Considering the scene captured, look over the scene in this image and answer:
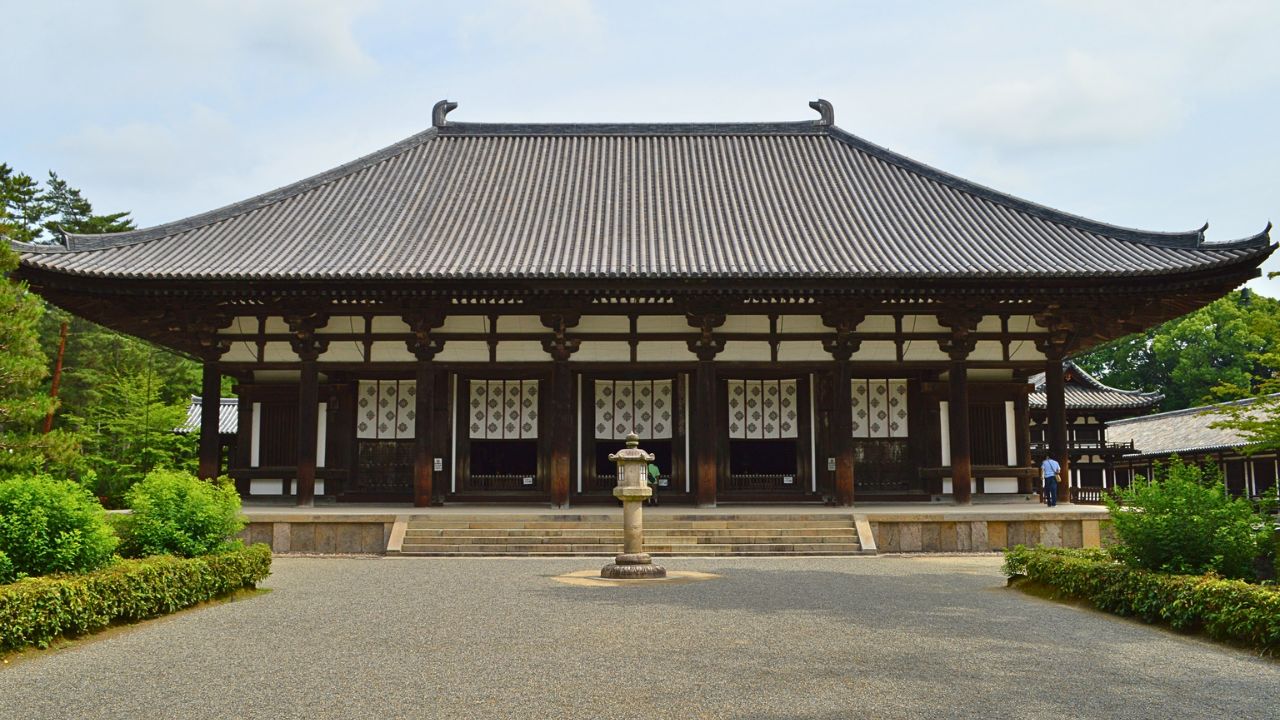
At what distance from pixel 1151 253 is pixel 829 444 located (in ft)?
23.6

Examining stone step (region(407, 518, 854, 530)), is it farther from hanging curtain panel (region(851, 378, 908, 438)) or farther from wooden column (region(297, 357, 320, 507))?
hanging curtain panel (region(851, 378, 908, 438))

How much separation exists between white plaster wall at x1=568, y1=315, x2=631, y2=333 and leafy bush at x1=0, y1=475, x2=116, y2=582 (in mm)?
10939

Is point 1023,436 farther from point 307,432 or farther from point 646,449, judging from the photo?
point 307,432

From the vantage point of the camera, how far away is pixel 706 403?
18203 millimetres

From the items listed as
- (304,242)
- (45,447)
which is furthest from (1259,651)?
(45,447)

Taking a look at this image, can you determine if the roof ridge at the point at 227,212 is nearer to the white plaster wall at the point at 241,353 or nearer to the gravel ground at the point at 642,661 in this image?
the white plaster wall at the point at 241,353

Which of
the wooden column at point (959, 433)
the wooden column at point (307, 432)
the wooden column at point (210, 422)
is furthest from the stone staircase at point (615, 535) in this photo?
the wooden column at point (210, 422)

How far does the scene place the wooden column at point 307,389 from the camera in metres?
18.1

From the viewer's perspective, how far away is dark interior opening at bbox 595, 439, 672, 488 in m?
20.2

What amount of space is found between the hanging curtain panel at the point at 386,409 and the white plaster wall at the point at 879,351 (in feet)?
30.6

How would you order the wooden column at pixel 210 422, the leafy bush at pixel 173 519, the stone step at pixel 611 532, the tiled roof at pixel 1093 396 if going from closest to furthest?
the leafy bush at pixel 173 519 < the stone step at pixel 611 532 < the wooden column at pixel 210 422 < the tiled roof at pixel 1093 396

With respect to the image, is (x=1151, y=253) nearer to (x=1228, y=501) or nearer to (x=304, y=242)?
(x=1228, y=501)

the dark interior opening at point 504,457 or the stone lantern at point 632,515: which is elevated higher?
the dark interior opening at point 504,457

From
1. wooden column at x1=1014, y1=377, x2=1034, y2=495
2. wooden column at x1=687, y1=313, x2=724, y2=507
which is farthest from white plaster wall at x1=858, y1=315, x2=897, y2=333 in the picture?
wooden column at x1=1014, y1=377, x2=1034, y2=495
